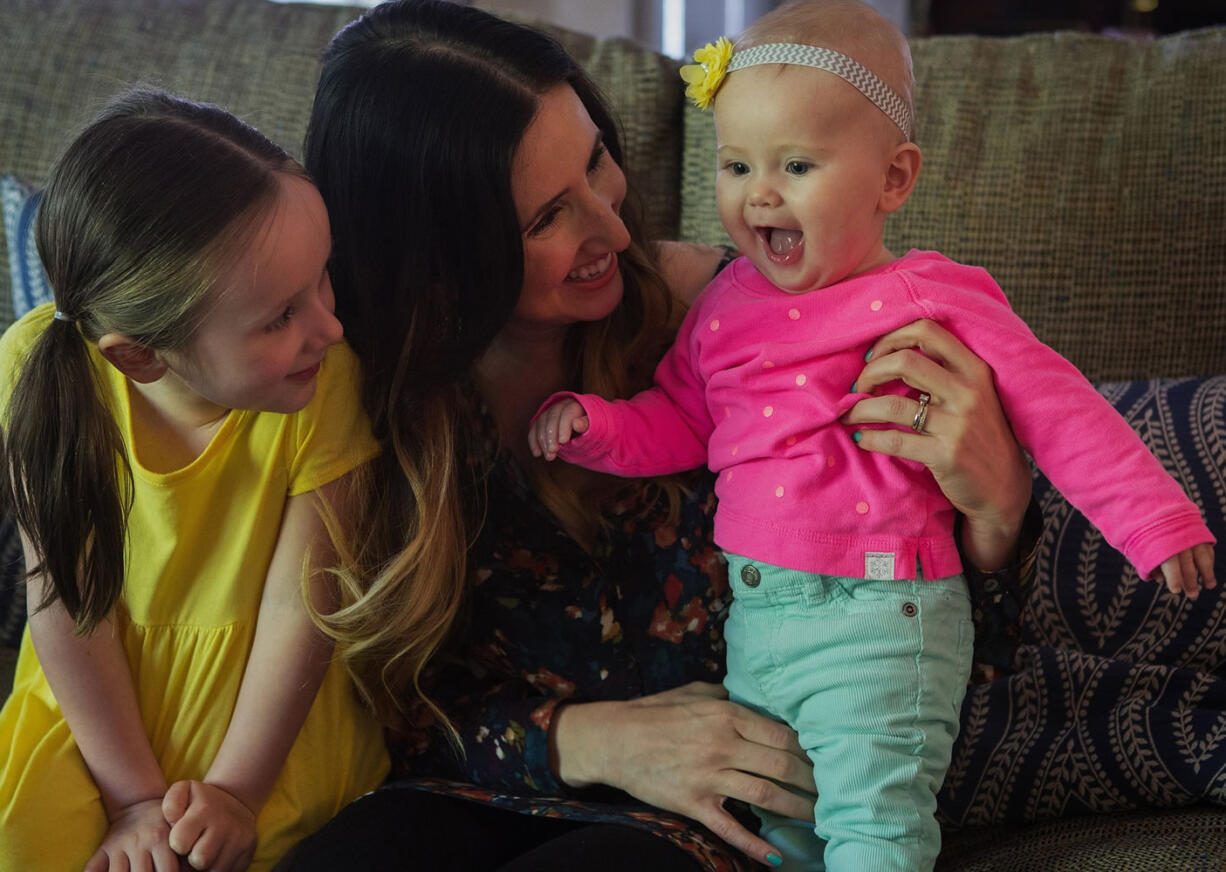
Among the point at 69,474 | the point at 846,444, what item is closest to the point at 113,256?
the point at 69,474

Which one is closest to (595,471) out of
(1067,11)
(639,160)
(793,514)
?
(793,514)

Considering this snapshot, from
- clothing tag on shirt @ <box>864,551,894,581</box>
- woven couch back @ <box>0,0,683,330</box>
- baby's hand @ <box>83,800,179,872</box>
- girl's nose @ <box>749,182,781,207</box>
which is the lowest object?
baby's hand @ <box>83,800,179,872</box>

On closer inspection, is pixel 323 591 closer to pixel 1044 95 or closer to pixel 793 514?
pixel 793 514

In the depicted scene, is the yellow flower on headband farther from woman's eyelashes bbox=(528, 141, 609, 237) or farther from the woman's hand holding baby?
the woman's hand holding baby

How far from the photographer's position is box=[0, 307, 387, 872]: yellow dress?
1.13 meters

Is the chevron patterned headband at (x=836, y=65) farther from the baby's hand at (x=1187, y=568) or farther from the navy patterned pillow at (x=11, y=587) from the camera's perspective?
the navy patterned pillow at (x=11, y=587)

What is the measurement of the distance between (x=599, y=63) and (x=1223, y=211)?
2.76 ft

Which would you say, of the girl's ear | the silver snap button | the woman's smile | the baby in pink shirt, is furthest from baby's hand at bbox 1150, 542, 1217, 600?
the girl's ear

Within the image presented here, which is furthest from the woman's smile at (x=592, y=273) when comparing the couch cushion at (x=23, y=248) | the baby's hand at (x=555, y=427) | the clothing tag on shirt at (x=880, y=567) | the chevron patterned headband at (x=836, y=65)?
the couch cushion at (x=23, y=248)

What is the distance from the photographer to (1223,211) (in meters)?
1.52

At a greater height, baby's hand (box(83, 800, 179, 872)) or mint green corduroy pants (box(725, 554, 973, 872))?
mint green corduroy pants (box(725, 554, 973, 872))

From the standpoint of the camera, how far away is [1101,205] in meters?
1.54

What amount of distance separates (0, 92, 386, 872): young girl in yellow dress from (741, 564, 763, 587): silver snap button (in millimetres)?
379

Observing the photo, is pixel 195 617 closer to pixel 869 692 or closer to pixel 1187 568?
pixel 869 692
